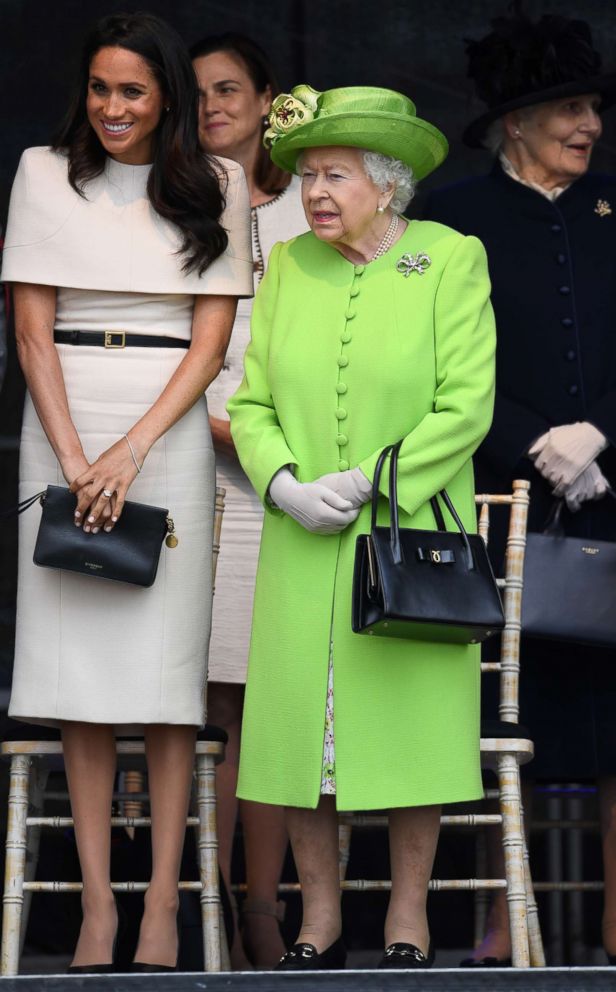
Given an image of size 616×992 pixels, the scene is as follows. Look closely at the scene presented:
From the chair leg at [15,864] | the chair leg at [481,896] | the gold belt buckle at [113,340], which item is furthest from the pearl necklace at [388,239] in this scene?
the chair leg at [481,896]

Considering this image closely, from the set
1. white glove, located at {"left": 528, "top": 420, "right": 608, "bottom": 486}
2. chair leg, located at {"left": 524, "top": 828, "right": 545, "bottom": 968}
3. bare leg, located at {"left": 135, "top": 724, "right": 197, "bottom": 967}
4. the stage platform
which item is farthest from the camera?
white glove, located at {"left": 528, "top": 420, "right": 608, "bottom": 486}

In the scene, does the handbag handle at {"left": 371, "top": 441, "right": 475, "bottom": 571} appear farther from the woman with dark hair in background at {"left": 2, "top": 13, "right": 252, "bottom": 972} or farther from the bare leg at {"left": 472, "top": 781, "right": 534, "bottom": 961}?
the bare leg at {"left": 472, "top": 781, "right": 534, "bottom": 961}

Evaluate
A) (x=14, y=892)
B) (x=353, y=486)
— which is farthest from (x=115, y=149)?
(x=14, y=892)

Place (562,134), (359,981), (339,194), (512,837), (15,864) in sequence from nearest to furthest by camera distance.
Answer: (359,981)
(339,194)
(15,864)
(512,837)
(562,134)

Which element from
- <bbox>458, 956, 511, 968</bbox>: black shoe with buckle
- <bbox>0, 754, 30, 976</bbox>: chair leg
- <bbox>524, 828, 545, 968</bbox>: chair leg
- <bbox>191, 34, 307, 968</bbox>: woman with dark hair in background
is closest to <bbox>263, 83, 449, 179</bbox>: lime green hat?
<bbox>191, 34, 307, 968</bbox>: woman with dark hair in background

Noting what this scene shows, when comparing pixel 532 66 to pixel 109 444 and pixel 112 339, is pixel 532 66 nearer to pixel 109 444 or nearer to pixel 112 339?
pixel 112 339

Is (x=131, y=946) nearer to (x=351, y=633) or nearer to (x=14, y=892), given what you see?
(x=14, y=892)

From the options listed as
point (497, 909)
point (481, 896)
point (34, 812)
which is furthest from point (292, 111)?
point (481, 896)

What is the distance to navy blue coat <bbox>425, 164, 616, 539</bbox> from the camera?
4418 millimetres

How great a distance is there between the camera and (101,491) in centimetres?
376

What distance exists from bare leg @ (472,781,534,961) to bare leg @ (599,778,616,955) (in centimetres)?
16

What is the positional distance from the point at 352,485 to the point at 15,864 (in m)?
1.00

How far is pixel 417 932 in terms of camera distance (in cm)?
362

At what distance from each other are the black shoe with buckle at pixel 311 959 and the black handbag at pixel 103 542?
73 cm
